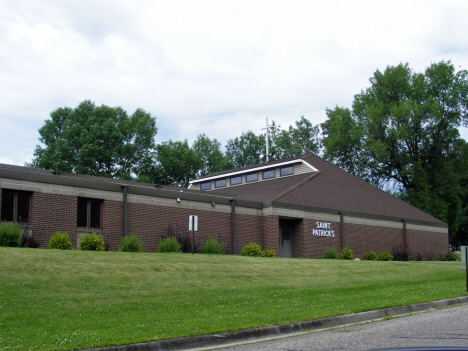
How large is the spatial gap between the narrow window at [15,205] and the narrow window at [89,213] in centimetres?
245

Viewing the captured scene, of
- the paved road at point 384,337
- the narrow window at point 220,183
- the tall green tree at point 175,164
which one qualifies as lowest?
the paved road at point 384,337

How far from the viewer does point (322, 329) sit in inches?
478

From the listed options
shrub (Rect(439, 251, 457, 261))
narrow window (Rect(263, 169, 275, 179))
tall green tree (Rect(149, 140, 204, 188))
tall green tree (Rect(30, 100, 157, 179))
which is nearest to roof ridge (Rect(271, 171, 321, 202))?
narrow window (Rect(263, 169, 275, 179))

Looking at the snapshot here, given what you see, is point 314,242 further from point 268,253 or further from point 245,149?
point 245,149

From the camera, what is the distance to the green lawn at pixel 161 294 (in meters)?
10.4

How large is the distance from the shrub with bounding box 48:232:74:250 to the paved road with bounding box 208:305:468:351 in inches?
513

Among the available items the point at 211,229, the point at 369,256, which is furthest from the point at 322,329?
the point at 369,256

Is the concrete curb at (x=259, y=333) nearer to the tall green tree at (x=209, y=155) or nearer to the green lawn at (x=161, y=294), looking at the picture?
the green lawn at (x=161, y=294)

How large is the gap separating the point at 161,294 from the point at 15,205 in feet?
36.0

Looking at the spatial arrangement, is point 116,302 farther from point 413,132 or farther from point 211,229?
point 413,132

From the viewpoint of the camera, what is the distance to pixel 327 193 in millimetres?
38125

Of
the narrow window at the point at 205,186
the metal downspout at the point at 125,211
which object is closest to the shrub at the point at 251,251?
the metal downspout at the point at 125,211

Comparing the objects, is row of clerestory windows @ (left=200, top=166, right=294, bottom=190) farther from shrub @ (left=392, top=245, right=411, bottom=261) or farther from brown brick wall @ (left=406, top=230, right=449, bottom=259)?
brown brick wall @ (left=406, top=230, right=449, bottom=259)

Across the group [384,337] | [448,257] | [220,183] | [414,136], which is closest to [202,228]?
[220,183]
